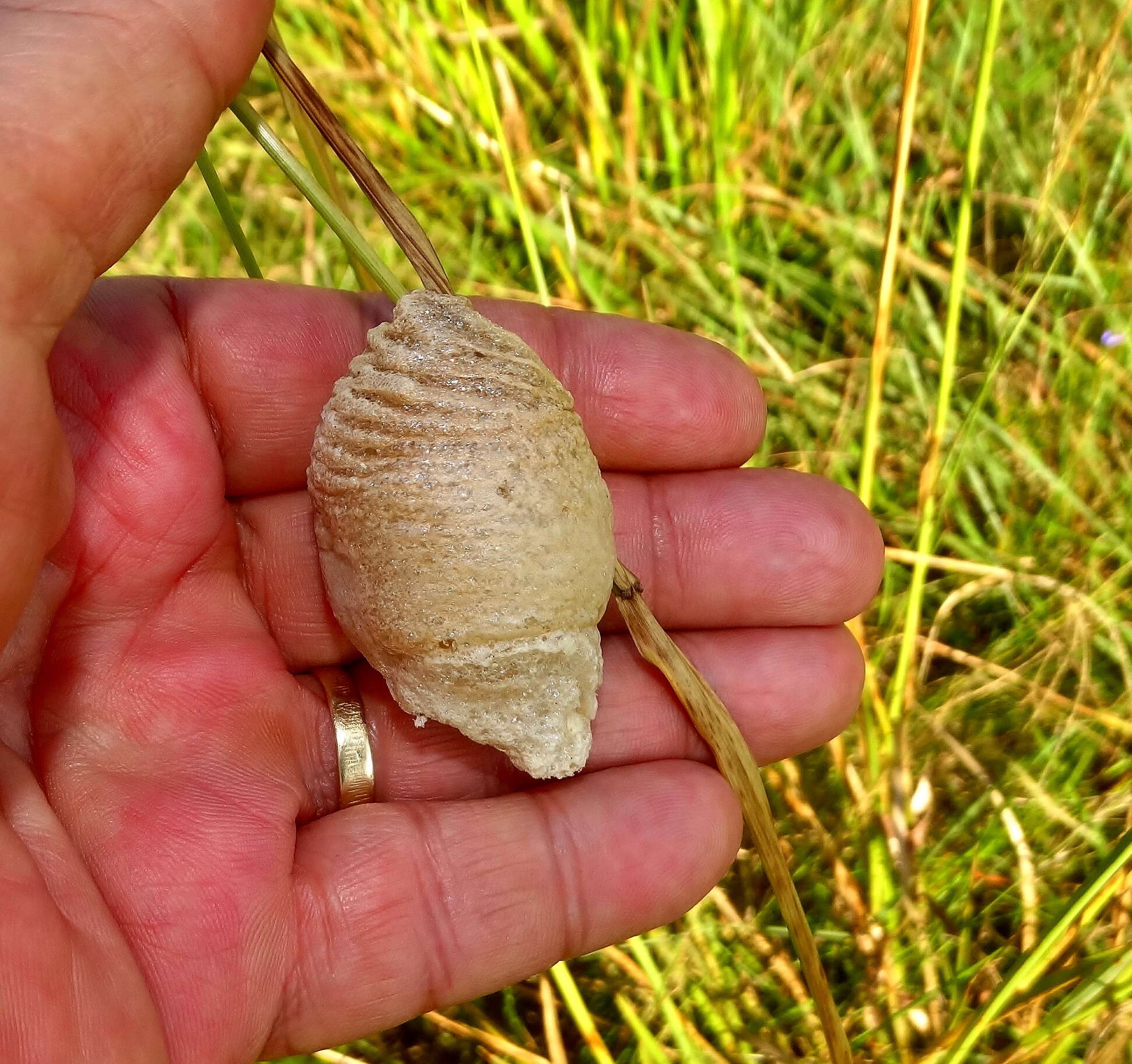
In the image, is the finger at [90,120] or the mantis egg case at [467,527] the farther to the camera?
the mantis egg case at [467,527]

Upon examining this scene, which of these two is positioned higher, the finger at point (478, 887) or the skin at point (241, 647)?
the skin at point (241, 647)

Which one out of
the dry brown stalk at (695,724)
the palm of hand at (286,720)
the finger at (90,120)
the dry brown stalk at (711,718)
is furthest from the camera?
the dry brown stalk at (711,718)

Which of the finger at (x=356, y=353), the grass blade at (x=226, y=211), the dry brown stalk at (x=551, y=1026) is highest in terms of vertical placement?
the grass blade at (x=226, y=211)

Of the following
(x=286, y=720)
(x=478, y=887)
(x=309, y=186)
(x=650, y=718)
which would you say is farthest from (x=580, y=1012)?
(x=309, y=186)

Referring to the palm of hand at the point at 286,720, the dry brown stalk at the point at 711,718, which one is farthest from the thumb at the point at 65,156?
the dry brown stalk at the point at 711,718

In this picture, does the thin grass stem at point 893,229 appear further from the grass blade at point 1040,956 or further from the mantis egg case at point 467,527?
the grass blade at point 1040,956

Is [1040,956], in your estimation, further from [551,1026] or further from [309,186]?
A: [309,186]

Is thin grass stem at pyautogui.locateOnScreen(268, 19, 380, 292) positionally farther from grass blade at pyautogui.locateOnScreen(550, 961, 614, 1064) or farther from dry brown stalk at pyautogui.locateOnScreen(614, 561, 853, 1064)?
grass blade at pyautogui.locateOnScreen(550, 961, 614, 1064)

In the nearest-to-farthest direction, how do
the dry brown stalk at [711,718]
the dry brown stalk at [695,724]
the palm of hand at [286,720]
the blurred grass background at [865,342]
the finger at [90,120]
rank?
the finger at [90,120] < the palm of hand at [286,720] < the dry brown stalk at [695,724] < the dry brown stalk at [711,718] < the blurred grass background at [865,342]
